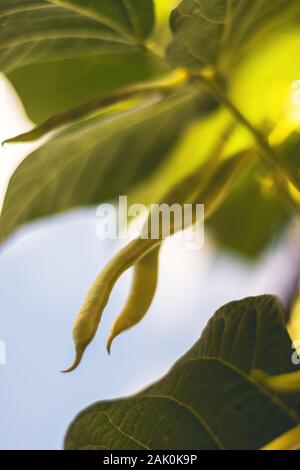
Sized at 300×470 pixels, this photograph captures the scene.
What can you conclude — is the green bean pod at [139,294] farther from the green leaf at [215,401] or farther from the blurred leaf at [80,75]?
the blurred leaf at [80,75]

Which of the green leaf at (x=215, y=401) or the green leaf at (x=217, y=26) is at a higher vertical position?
the green leaf at (x=217, y=26)

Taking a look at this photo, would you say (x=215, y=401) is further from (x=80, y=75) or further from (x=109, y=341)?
(x=80, y=75)

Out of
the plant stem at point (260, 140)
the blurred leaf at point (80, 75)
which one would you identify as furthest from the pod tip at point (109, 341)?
the blurred leaf at point (80, 75)

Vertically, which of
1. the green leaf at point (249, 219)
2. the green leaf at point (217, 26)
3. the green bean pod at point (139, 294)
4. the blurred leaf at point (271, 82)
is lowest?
the green bean pod at point (139, 294)

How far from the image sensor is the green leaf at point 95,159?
54 cm

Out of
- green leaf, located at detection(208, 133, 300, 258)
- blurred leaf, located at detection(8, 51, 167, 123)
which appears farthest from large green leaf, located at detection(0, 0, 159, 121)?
green leaf, located at detection(208, 133, 300, 258)

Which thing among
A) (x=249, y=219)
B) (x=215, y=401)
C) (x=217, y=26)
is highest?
(x=217, y=26)

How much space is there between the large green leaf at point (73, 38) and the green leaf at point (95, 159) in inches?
1.8

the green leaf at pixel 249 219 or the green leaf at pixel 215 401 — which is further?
the green leaf at pixel 249 219

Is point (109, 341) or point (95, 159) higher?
point (95, 159)

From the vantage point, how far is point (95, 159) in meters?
0.57

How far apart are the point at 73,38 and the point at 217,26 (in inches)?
4.1

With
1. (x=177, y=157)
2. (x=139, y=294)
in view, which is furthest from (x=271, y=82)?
(x=139, y=294)

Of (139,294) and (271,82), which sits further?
(271,82)
